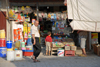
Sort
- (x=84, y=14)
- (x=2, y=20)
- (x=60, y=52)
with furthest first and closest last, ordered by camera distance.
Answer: (x=2, y=20) < (x=60, y=52) < (x=84, y=14)

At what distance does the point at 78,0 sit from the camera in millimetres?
6742

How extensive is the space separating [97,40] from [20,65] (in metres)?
5.94

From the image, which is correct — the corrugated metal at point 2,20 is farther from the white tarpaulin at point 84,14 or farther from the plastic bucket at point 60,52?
the white tarpaulin at point 84,14

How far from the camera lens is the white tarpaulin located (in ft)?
21.8

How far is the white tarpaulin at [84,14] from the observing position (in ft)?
21.8

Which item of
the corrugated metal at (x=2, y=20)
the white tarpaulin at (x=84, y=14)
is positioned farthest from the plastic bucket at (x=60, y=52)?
the corrugated metal at (x=2, y=20)

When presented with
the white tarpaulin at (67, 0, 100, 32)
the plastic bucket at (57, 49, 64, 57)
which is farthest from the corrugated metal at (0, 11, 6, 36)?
the white tarpaulin at (67, 0, 100, 32)

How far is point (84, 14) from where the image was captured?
673 centimetres

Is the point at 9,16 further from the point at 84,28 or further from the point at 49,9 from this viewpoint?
the point at 84,28

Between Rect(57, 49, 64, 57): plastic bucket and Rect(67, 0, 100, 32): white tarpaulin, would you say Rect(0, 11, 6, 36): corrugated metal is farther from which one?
Rect(67, 0, 100, 32): white tarpaulin

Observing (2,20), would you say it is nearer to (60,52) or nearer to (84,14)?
(60,52)

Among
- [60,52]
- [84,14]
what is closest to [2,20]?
[60,52]

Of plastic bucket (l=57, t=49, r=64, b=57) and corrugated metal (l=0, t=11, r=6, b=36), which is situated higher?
corrugated metal (l=0, t=11, r=6, b=36)

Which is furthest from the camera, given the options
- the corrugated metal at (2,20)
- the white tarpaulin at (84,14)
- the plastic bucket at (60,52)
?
the corrugated metal at (2,20)
